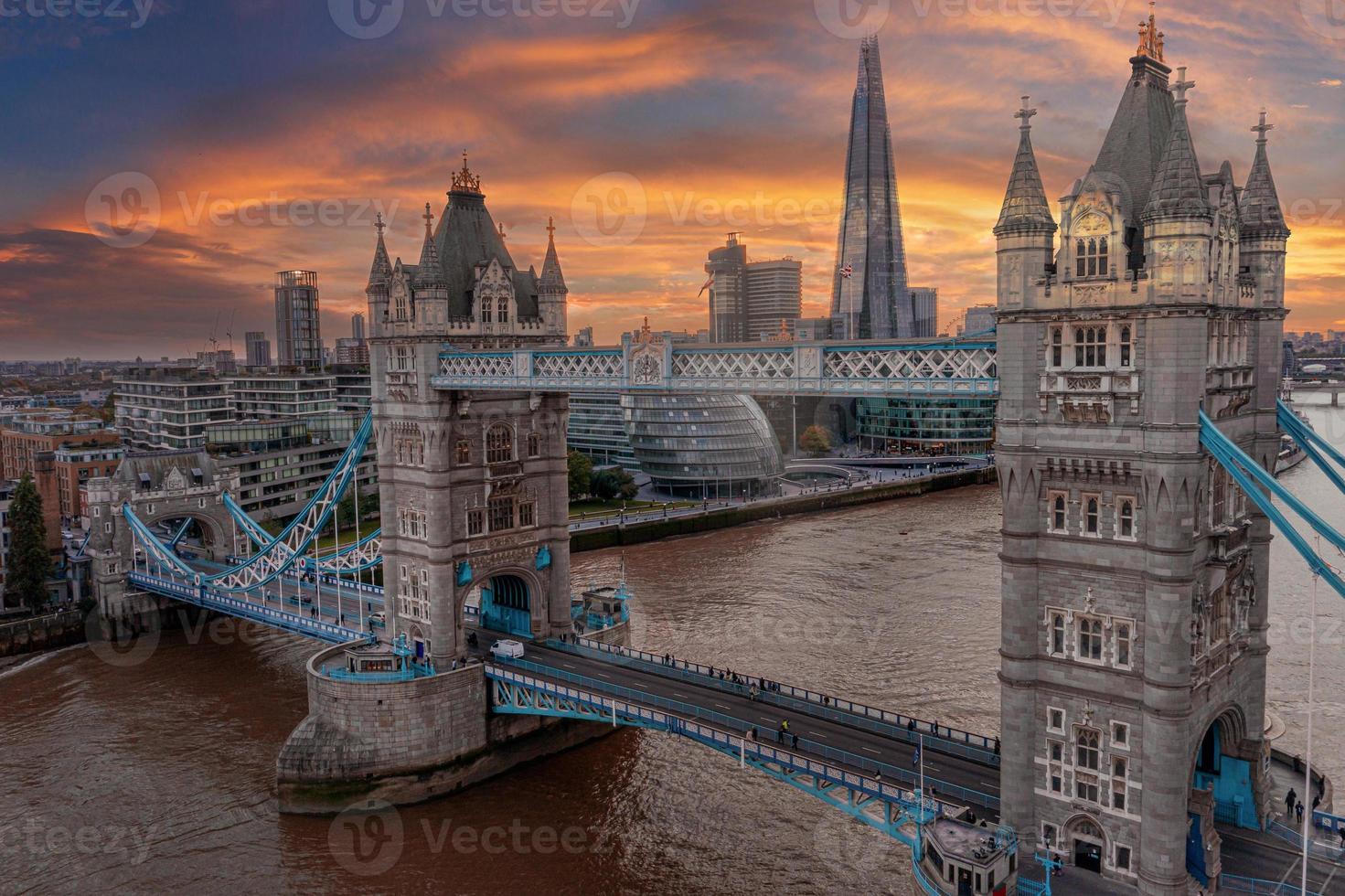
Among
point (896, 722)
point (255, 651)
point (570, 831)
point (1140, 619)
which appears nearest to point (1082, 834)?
point (1140, 619)

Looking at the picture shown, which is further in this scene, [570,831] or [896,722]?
[570,831]

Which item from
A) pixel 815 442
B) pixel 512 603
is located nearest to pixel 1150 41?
pixel 512 603

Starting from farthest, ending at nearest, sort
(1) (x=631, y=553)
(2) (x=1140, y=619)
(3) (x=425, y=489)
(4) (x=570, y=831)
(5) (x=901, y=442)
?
(5) (x=901, y=442) < (1) (x=631, y=553) < (3) (x=425, y=489) < (4) (x=570, y=831) < (2) (x=1140, y=619)

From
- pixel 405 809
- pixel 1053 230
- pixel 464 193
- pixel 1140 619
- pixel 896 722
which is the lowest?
pixel 405 809

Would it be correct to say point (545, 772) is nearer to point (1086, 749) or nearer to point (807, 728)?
point (807, 728)

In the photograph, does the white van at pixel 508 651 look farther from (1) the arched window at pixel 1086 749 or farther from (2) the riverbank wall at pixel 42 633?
(2) the riverbank wall at pixel 42 633

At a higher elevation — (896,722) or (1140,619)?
(1140,619)

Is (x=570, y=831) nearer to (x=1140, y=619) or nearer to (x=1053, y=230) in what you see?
(x=1140, y=619)

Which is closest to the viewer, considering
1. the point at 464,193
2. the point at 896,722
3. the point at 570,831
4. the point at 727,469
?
the point at 896,722
